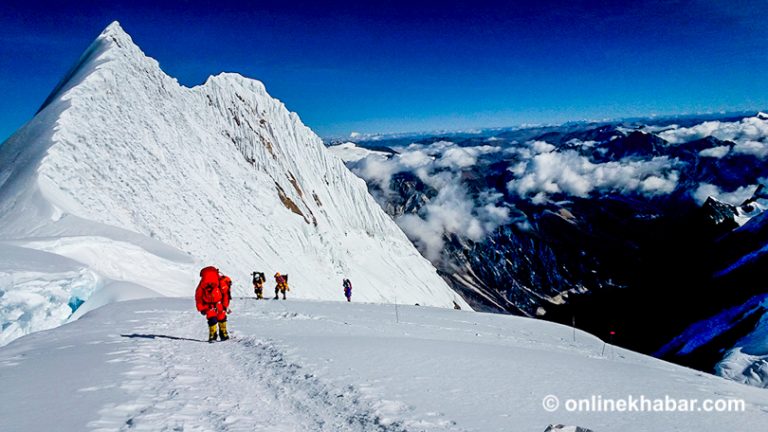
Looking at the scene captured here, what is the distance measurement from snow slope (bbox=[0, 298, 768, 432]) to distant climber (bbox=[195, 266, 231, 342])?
569 mm

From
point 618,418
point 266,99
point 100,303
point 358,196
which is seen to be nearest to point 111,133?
point 100,303

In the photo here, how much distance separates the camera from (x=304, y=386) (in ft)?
26.8

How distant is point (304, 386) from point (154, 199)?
44899mm

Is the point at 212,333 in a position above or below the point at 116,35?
below

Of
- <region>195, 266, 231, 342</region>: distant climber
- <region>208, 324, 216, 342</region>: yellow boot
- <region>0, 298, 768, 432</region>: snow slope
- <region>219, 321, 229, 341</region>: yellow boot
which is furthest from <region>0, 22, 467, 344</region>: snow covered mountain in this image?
<region>0, 298, 768, 432</region>: snow slope

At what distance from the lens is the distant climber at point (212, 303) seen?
1274cm

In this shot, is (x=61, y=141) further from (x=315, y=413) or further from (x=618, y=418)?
(x=618, y=418)

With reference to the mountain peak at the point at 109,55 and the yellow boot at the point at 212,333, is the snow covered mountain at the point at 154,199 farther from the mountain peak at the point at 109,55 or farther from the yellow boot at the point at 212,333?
the yellow boot at the point at 212,333

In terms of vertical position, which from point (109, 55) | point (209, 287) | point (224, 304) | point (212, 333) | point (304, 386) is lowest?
point (304, 386)

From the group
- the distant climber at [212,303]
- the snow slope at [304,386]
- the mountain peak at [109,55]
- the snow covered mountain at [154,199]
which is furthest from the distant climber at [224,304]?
the mountain peak at [109,55]

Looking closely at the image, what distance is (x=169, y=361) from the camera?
383 inches

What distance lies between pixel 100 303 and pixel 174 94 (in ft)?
199

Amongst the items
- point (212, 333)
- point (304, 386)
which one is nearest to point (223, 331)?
point (212, 333)

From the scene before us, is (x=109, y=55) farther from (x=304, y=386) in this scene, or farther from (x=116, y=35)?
(x=304, y=386)
